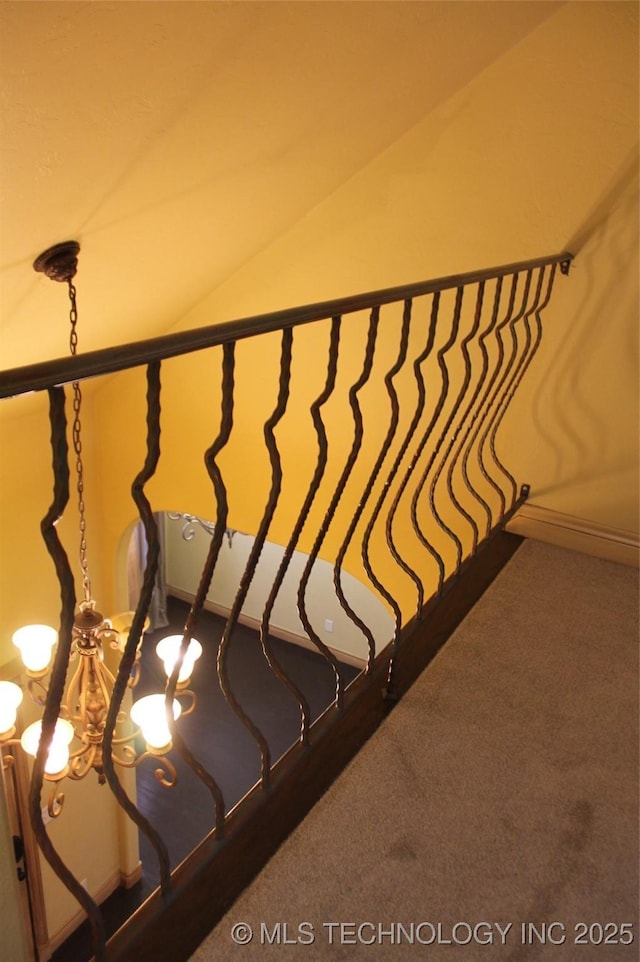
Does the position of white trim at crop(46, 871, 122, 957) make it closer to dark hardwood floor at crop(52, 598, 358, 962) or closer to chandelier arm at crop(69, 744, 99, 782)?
dark hardwood floor at crop(52, 598, 358, 962)

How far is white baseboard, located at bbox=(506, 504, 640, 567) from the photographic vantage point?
2.89 meters

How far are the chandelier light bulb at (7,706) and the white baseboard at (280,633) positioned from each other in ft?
14.1

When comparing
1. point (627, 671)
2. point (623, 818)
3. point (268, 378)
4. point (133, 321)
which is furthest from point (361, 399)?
point (623, 818)

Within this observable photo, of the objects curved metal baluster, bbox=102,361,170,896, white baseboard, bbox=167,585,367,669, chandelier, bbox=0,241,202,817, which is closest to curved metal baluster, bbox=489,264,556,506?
chandelier, bbox=0,241,202,817

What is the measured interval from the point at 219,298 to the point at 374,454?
1.24 meters

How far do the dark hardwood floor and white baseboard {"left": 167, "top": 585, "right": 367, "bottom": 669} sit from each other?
6cm

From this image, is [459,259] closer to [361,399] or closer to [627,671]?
[361,399]

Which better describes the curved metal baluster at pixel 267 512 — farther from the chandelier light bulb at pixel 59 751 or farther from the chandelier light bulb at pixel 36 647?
the chandelier light bulb at pixel 36 647

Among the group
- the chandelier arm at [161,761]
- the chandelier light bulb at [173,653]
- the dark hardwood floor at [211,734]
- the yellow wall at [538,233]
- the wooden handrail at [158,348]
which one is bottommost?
the dark hardwood floor at [211,734]

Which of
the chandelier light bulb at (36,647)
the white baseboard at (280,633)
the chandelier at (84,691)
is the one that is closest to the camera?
the chandelier at (84,691)

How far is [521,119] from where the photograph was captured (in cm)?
300

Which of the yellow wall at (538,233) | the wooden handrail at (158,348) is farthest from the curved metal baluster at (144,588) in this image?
the yellow wall at (538,233)

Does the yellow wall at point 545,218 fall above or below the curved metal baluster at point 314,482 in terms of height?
above

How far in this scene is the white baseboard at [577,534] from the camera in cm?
289
